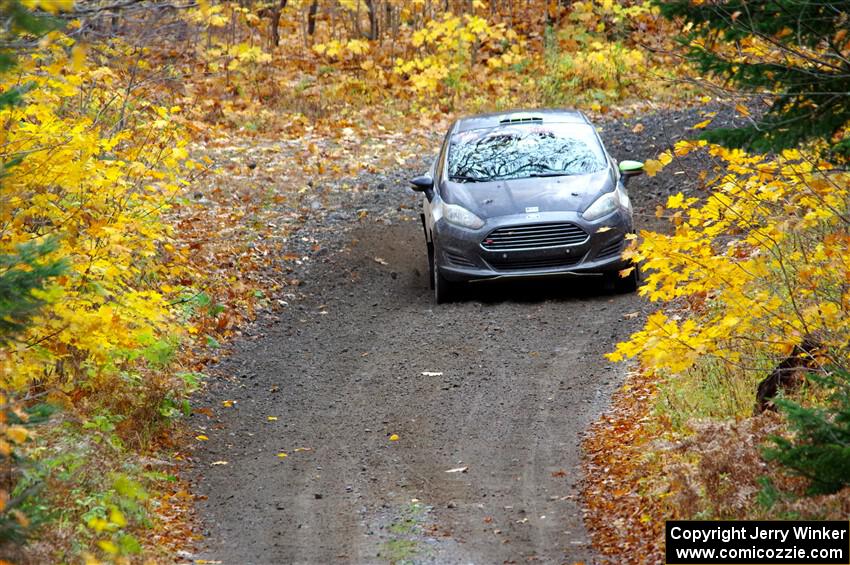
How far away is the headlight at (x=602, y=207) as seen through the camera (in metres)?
11.4

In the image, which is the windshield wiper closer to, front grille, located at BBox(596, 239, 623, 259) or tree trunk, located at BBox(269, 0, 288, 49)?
front grille, located at BBox(596, 239, 623, 259)

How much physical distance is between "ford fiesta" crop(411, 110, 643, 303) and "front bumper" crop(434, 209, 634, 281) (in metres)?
0.01

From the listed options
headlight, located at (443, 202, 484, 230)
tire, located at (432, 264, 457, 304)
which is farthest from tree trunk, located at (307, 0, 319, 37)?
headlight, located at (443, 202, 484, 230)

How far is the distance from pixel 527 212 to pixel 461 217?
2.43ft

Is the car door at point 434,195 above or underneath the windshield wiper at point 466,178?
underneath

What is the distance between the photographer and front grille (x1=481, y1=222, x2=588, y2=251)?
11.3 meters

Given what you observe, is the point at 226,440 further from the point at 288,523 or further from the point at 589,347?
the point at 589,347

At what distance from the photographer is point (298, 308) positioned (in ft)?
40.3

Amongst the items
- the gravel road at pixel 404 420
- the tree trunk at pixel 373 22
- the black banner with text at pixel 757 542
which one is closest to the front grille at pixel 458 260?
the gravel road at pixel 404 420

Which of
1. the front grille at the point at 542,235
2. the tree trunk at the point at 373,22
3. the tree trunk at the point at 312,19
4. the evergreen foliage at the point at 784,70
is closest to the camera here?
the evergreen foliage at the point at 784,70

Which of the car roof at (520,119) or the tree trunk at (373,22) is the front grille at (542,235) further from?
the tree trunk at (373,22)

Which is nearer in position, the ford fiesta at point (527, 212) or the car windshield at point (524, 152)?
the ford fiesta at point (527, 212)

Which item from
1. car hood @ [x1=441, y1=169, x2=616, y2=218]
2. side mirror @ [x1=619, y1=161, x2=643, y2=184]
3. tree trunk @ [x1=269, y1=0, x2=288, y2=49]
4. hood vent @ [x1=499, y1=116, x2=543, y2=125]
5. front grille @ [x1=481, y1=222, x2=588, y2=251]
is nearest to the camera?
side mirror @ [x1=619, y1=161, x2=643, y2=184]

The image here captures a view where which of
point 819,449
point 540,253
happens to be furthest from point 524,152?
point 819,449
